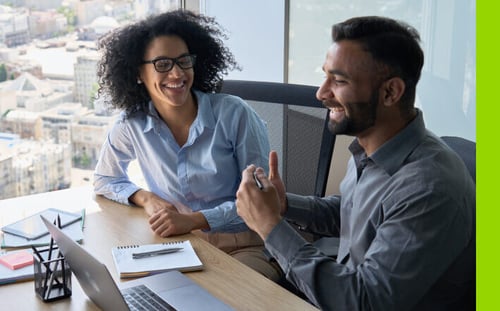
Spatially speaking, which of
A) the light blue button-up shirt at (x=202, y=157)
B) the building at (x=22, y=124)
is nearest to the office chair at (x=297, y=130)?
the light blue button-up shirt at (x=202, y=157)

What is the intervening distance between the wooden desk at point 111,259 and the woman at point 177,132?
0.09 meters

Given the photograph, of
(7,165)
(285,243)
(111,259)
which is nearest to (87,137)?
(7,165)

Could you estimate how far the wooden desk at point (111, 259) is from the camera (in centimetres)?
145

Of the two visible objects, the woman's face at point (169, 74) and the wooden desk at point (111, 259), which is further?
the woman's face at point (169, 74)

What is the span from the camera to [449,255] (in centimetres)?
133

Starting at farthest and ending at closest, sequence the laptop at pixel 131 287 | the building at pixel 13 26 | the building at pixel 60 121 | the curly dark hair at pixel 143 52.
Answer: the building at pixel 60 121 → the building at pixel 13 26 → the curly dark hair at pixel 143 52 → the laptop at pixel 131 287

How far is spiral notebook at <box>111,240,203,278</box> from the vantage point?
1.58 m

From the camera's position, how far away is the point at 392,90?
4.87 feet

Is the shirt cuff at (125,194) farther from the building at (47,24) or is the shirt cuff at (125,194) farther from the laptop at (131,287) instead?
the building at (47,24)

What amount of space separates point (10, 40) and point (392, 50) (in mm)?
1836

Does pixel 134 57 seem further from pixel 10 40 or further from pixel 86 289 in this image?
pixel 86 289

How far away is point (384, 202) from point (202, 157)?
0.85 meters

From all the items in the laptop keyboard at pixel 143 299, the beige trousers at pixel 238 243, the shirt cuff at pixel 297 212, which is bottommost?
Result: the beige trousers at pixel 238 243

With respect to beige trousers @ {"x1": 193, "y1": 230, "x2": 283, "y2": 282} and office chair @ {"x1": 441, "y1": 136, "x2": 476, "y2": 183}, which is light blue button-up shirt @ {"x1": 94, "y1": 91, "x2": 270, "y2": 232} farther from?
office chair @ {"x1": 441, "y1": 136, "x2": 476, "y2": 183}
